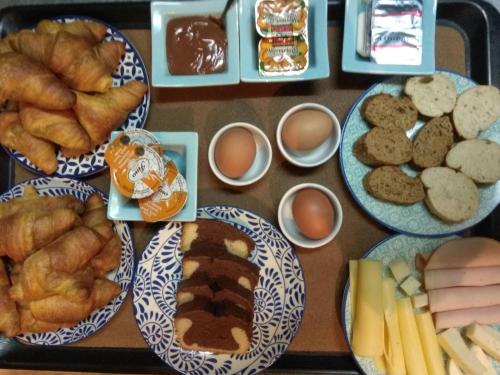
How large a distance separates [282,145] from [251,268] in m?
0.37

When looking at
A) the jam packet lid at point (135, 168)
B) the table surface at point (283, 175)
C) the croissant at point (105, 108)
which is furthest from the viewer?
the table surface at point (283, 175)

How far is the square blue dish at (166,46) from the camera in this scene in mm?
1122

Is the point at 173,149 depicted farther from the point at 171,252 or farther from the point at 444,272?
the point at 444,272

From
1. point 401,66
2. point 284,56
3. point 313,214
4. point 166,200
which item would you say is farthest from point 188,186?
point 401,66

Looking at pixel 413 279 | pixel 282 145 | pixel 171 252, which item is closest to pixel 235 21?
pixel 282 145

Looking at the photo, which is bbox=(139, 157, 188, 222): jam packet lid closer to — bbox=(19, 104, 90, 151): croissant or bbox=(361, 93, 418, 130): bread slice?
bbox=(19, 104, 90, 151): croissant

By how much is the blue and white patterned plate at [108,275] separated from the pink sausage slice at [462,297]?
87cm

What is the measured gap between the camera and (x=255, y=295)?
1.19m

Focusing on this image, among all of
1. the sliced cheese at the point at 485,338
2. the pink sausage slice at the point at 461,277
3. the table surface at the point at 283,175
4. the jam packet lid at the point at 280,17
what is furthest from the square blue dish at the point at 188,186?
the sliced cheese at the point at 485,338

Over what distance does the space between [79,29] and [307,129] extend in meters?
0.71

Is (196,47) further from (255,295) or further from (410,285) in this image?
(410,285)

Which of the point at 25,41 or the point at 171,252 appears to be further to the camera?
the point at 171,252

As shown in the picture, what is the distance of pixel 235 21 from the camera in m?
1.14

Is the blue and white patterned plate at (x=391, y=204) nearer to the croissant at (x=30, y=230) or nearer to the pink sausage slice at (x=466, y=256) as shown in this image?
the pink sausage slice at (x=466, y=256)
